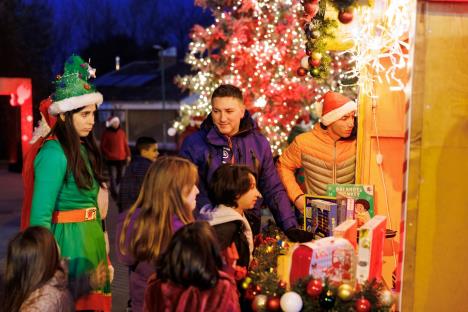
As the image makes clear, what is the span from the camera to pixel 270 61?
441 inches

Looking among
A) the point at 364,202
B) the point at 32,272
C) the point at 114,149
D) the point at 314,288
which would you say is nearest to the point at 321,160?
the point at 364,202

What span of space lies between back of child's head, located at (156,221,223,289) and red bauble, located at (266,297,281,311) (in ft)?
1.11

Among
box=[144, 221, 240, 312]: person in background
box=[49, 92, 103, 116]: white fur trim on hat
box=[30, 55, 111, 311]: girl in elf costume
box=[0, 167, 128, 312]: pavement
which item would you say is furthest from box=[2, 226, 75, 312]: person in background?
box=[0, 167, 128, 312]: pavement

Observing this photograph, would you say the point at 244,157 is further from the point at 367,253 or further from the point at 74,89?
the point at 367,253

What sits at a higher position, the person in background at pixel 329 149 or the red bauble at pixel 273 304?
the person in background at pixel 329 149

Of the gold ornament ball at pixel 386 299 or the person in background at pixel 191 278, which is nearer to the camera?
the person in background at pixel 191 278

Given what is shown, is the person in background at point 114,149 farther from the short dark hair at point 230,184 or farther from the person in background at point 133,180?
the short dark hair at point 230,184

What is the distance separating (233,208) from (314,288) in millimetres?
850

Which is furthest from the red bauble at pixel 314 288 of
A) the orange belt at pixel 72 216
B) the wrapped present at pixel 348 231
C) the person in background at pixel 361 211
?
the orange belt at pixel 72 216

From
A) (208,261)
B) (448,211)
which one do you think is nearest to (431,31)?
(448,211)

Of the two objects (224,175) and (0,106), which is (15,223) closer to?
(224,175)

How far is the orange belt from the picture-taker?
334 centimetres

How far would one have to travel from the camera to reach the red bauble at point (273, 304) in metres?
2.83

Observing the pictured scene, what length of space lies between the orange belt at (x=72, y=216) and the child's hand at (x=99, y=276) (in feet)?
1.04
